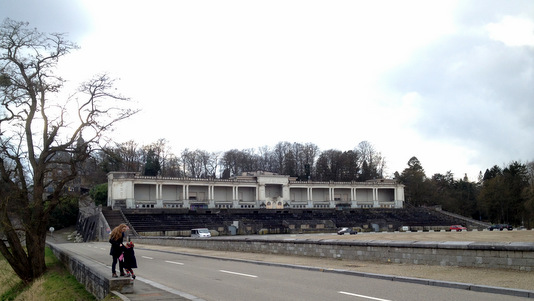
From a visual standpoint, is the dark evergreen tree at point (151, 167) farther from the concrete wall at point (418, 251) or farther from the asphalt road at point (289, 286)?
the asphalt road at point (289, 286)

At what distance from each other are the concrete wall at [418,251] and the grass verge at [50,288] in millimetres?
10425

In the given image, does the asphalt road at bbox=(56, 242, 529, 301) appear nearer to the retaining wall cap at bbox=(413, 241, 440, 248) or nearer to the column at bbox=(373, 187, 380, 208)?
the retaining wall cap at bbox=(413, 241, 440, 248)

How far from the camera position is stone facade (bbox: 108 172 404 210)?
7962 centimetres

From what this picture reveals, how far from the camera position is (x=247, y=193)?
314ft

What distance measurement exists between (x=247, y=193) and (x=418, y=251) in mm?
79880

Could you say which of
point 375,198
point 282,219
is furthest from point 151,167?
point 375,198

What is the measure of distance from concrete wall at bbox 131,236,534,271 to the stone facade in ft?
185

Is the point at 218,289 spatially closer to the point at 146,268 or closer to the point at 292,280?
the point at 292,280

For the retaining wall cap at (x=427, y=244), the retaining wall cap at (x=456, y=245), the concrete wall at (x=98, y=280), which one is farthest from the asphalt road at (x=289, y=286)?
the retaining wall cap at (x=427, y=244)

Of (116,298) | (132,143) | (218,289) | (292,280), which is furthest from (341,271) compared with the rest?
(132,143)

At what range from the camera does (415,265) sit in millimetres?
16375

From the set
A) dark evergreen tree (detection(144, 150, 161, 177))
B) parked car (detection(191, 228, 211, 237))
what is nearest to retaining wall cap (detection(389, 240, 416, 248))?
parked car (detection(191, 228, 211, 237))

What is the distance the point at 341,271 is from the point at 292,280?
2390mm

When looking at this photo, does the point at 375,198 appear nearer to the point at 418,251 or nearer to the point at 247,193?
the point at 247,193
